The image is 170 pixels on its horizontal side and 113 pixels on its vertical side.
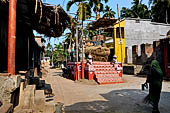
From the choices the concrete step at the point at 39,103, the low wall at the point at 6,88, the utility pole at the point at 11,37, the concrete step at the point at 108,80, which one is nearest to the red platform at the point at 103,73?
the concrete step at the point at 108,80

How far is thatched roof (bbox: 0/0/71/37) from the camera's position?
4562mm

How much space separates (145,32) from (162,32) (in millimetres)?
3486

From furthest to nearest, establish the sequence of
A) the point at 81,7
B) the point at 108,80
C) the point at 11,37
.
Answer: the point at 81,7
the point at 108,80
the point at 11,37

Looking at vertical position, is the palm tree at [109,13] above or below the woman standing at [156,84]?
above

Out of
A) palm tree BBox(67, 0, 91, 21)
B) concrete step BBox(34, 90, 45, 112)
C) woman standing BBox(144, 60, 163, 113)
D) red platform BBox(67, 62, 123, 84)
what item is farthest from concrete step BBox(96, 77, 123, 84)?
concrete step BBox(34, 90, 45, 112)

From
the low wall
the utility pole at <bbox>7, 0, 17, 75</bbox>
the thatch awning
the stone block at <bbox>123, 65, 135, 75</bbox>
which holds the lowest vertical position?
the stone block at <bbox>123, 65, 135, 75</bbox>

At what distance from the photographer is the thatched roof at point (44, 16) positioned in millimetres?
4562

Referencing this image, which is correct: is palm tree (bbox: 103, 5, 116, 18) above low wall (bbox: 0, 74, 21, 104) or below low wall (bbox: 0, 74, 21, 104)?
above

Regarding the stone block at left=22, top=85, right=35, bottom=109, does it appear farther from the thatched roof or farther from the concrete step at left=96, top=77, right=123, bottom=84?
the concrete step at left=96, top=77, right=123, bottom=84

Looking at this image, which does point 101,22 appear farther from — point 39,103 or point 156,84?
point 39,103

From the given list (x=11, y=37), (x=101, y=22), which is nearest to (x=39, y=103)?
(x=11, y=37)

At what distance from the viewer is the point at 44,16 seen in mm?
5195

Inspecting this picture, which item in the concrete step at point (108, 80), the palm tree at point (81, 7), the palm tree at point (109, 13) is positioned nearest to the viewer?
the concrete step at point (108, 80)

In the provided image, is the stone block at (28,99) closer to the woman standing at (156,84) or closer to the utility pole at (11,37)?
the utility pole at (11,37)
